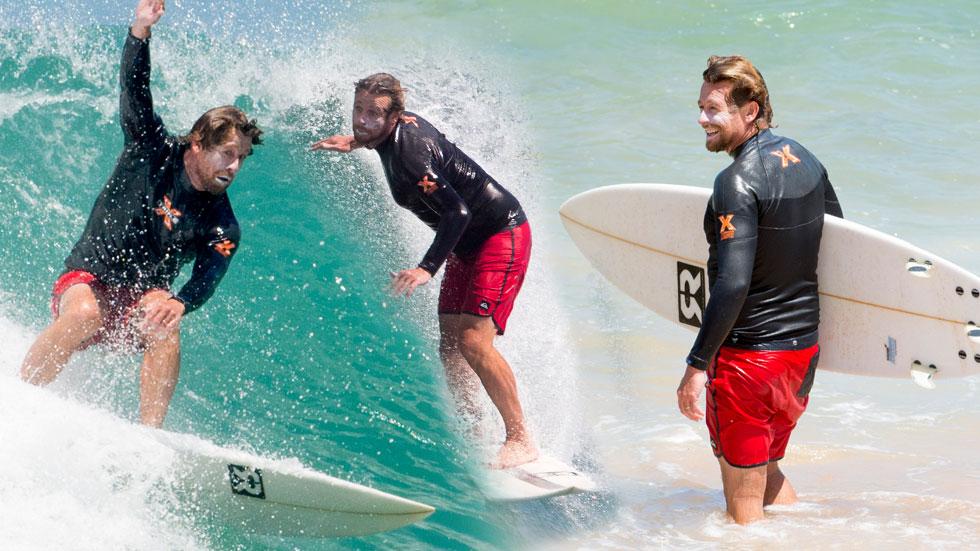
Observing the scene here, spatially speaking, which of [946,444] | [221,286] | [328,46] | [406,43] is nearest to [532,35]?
[406,43]

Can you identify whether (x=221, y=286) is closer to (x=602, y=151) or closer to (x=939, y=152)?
(x=602, y=151)

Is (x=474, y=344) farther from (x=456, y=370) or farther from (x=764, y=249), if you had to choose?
(x=764, y=249)

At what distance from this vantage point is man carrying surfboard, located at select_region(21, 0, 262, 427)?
4.71 meters

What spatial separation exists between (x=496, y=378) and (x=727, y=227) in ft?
5.88

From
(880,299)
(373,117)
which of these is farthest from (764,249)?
(373,117)

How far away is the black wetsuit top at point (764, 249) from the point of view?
159 inches

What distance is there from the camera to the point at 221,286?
24.6 ft

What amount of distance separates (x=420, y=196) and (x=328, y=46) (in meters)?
8.27

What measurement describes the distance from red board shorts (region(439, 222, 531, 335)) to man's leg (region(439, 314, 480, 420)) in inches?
3.0

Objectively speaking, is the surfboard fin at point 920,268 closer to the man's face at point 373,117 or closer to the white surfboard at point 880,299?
the white surfboard at point 880,299

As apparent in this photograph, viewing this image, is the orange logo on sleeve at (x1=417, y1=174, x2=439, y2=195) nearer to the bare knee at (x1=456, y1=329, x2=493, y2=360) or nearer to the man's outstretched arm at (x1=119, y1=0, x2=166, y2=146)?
the bare knee at (x1=456, y1=329, x2=493, y2=360)

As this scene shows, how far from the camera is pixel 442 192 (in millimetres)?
5223

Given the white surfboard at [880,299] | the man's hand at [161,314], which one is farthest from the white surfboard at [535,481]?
the man's hand at [161,314]

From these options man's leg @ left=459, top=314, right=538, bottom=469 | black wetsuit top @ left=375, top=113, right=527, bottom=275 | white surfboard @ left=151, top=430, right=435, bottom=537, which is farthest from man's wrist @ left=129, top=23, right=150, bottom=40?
man's leg @ left=459, top=314, right=538, bottom=469
